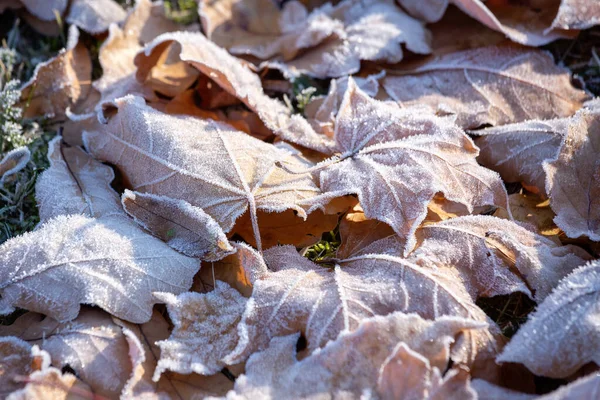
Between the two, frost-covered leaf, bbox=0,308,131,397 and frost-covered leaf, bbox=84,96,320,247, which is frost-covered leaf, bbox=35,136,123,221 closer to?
frost-covered leaf, bbox=84,96,320,247

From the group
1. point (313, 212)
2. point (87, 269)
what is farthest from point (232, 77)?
point (87, 269)

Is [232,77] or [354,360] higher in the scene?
[232,77]

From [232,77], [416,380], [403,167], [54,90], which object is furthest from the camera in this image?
[54,90]

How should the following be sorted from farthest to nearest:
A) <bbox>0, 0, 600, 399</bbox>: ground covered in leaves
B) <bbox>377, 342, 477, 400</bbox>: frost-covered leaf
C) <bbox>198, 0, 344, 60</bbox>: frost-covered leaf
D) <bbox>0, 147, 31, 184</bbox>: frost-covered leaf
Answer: <bbox>198, 0, 344, 60</bbox>: frost-covered leaf, <bbox>0, 147, 31, 184</bbox>: frost-covered leaf, <bbox>0, 0, 600, 399</bbox>: ground covered in leaves, <bbox>377, 342, 477, 400</bbox>: frost-covered leaf

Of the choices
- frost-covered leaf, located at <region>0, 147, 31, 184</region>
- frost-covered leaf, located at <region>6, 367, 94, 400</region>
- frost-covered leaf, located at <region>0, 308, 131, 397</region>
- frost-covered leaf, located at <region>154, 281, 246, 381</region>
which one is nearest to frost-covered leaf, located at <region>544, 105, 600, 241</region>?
frost-covered leaf, located at <region>154, 281, 246, 381</region>

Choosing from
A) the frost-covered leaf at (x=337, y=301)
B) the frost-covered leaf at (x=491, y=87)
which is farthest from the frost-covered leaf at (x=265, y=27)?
the frost-covered leaf at (x=337, y=301)

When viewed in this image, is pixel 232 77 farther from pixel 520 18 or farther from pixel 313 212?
pixel 520 18
